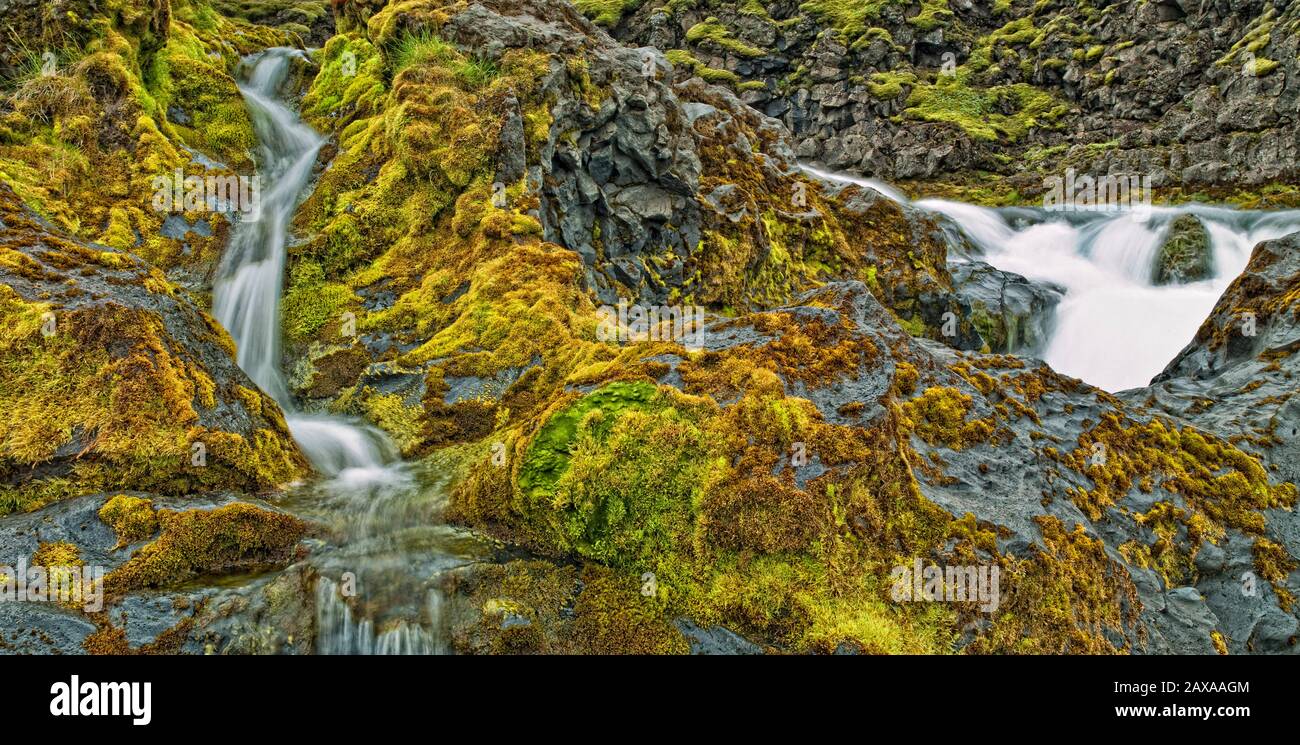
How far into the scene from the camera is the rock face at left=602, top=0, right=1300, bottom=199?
1232 inches

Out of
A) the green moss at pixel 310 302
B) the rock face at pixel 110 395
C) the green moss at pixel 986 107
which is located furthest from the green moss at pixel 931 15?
the rock face at pixel 110 395

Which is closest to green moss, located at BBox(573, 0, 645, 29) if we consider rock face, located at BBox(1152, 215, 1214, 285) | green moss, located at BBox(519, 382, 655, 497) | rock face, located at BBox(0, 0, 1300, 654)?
rock face, located at BBox(1152, 215, 1214, 285)

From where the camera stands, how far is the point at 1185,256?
74.7 ft
